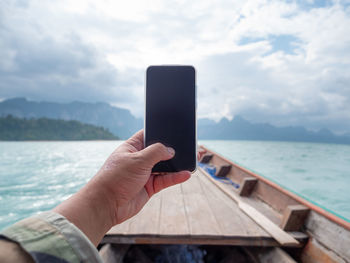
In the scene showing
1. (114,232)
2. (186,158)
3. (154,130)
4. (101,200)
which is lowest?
(114,232)

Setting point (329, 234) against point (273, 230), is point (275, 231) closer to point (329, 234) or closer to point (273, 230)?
point (273, 230)

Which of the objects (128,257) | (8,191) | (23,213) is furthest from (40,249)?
(8,191)

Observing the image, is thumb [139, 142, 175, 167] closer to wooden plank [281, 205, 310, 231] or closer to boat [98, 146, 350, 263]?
boat [98, 146, 350, 263]

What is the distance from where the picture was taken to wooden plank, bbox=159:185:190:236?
218 cm

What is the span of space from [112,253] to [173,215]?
766 mm

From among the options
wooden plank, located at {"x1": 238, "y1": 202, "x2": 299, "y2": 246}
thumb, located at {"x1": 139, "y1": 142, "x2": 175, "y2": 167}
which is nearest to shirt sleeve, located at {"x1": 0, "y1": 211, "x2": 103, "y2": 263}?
thumb, located at {"x1": 139, "y1": 142, "x2": 175, "y2": 167}

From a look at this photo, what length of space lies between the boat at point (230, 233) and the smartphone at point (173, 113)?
1096 mm

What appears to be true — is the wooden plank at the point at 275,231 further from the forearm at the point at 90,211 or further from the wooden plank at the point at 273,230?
the forearm at the point at 90,211

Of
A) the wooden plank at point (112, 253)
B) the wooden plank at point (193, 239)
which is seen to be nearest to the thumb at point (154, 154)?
the wooden plank at point (193, 239)

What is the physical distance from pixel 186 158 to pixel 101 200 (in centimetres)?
60

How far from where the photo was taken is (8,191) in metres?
9.78

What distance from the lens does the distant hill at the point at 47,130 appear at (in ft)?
204

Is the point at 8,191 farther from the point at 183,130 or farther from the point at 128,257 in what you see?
the point at 183,130

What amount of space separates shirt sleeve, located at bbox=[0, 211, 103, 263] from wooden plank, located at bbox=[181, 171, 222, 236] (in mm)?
1821
